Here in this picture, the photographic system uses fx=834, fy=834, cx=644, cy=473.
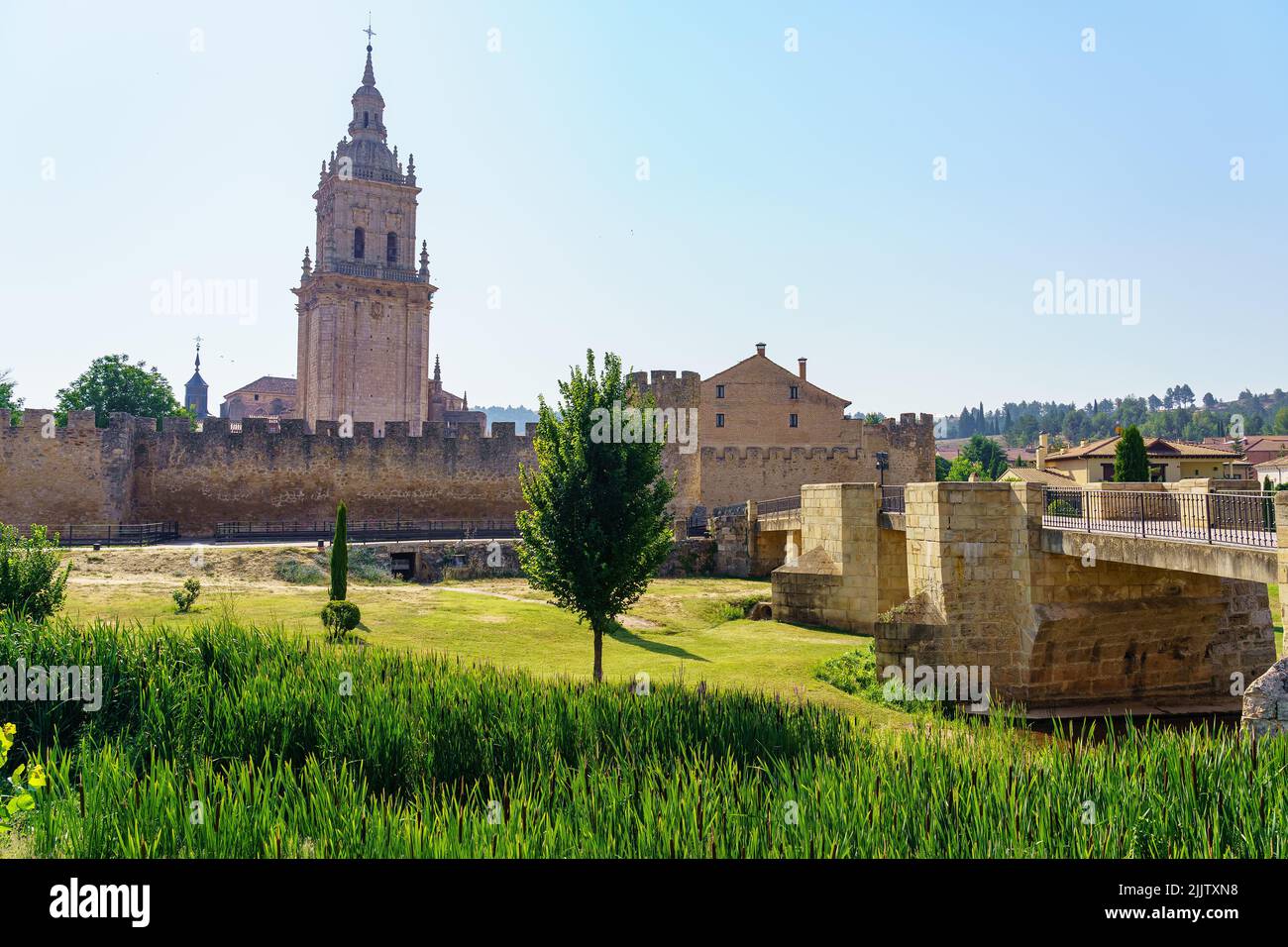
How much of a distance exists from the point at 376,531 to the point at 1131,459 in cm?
3019

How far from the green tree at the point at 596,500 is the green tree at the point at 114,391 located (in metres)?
43.7

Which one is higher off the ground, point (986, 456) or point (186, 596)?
point (986, 456)

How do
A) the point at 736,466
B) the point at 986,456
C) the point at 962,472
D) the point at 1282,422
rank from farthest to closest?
1. the point at 1282,422
2. the point at 986,456
3. the point at 962,472
4. the point at 736,466

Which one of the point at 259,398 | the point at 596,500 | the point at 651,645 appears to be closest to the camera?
the point at 596,500

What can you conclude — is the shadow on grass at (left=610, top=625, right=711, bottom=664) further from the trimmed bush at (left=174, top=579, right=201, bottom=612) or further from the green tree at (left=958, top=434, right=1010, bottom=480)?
the green tree at (left=958, top=434, right=1010, bottom=480)

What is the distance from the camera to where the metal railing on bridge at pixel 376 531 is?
Answer: 1299 inches

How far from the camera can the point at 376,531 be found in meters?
35.3

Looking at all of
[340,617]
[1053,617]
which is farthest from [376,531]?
[1053,617]

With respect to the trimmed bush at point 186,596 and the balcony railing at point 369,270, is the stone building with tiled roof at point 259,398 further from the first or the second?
the trimmed bush at point 186,596

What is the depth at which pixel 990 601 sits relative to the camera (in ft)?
58.7

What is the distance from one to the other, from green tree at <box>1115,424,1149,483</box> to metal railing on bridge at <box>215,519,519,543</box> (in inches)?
941

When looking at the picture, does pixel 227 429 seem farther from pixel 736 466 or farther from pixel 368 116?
pixel 368 116

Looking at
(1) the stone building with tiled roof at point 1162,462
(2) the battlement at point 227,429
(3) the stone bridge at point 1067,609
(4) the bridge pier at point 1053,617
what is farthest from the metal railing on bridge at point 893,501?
(1) the stone building with tiled roof at point 1162,462
